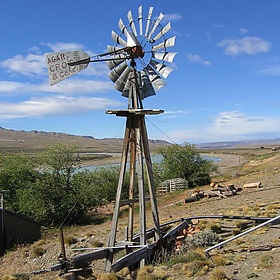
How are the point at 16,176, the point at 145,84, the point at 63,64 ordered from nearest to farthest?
the point at 63,64 → the point at 145,84 → the point at 16,176

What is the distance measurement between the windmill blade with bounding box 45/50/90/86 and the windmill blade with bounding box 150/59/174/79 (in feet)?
6.43

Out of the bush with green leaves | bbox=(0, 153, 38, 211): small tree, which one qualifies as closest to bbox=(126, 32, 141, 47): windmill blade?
the bush with green leaves

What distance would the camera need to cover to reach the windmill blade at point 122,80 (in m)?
10.1

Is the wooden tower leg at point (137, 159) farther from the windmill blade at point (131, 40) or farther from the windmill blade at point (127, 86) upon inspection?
the windmill blade at point (131, 40)

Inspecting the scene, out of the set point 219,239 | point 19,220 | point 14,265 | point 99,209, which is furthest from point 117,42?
point 99,209

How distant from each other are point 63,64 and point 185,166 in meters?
32.2

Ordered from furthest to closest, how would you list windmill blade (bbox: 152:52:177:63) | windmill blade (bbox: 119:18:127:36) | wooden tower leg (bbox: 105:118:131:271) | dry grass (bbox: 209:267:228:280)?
windmill blade (bbox: 119:18:127:36), windmill blade (bbox: 152:52:177:63), wooden tower leg (bbox: 105:118:131:271), dry grass (bbox: 209:267:228:280)

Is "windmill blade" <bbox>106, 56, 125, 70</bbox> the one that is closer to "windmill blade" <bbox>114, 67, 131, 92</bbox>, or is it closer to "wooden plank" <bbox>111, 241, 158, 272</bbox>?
"windmill blade" <bbox>114, 67, 131, 92</bbox>

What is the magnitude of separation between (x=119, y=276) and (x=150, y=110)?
457 cm

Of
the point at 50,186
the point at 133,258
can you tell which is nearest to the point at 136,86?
the point at 133,258

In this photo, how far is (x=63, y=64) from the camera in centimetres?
878

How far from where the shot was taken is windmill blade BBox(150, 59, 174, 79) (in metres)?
9.71

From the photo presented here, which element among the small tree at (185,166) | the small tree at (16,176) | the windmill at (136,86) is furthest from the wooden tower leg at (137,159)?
the small tree at (185,166)

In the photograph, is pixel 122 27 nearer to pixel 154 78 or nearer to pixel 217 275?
pixel 154 78
